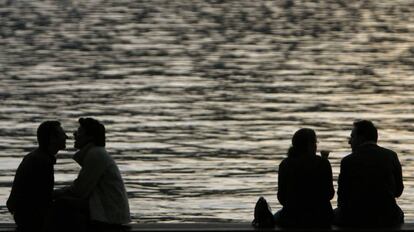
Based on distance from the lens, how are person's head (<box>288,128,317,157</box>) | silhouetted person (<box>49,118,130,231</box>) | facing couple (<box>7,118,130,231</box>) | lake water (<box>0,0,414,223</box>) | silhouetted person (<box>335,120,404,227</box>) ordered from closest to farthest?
facing couple (<box>7,118,130,231</box>) < silhouetted person (<box>49,118,130,231</box>) < person's head (<box>288,128,317,157</box>) < silhouetted person (<box>335,120,404,227</box>) < lake water (<box>0,0,414,223</box>)

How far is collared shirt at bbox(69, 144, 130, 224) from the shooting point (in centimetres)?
1366

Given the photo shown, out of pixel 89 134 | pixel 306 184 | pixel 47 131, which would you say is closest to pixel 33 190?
pixel 47 131

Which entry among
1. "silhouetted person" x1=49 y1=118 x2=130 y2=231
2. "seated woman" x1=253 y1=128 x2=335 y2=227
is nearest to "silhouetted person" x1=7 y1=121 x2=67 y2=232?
"silhouetted person" x1=49 y1=118 x2=130 y2=231

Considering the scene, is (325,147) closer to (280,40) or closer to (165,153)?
(165,153)

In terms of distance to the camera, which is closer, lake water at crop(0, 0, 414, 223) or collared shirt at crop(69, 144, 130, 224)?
collared shirt at crop(69, 144, 130, 224)

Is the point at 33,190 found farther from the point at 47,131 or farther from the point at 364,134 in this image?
the point at 364,134

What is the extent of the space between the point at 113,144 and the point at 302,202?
14834mm

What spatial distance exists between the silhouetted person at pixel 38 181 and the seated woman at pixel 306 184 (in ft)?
6.44

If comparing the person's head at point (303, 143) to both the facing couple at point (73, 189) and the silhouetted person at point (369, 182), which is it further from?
the facing couple at point (73, 189)

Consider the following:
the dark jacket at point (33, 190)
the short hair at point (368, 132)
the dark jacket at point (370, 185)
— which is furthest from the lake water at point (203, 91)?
the dark jacket at point (33, 190)

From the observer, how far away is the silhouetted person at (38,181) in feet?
44.2

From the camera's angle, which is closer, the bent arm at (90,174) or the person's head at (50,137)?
the person's head at (50,137)

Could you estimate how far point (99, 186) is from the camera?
13742 mm

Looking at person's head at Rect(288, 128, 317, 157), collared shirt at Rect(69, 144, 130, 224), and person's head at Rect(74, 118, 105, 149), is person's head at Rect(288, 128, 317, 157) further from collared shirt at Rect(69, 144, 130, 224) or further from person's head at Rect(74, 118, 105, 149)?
person's head at Rect(74, 118, 105, 149)
